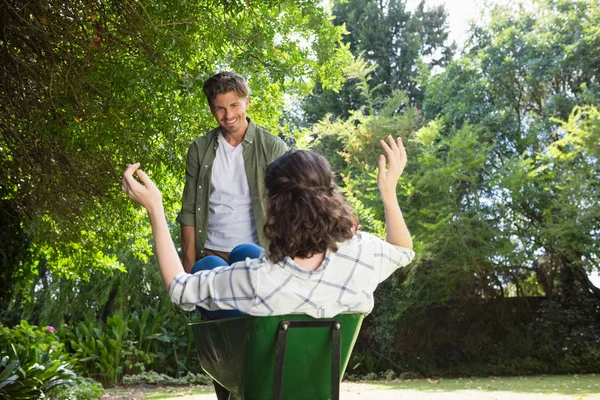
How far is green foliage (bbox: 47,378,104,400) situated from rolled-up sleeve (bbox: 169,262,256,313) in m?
5.80

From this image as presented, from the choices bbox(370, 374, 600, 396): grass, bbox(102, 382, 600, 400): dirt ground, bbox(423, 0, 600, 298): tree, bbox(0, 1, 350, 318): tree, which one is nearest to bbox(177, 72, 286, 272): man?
bbox(0, 1, 350, 318): tree

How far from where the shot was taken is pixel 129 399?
970cm

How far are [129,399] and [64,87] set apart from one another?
17.6 feet

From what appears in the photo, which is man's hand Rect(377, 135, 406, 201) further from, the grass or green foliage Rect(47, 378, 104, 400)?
the grass

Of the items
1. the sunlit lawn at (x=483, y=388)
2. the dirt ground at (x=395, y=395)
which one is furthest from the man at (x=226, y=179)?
the sunlit lawn at (x=483, y=388)

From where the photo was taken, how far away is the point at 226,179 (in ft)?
11.0

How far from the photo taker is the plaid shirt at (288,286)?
220 cm

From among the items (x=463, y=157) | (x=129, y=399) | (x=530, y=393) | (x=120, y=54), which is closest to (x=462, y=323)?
(x=463, y=157)

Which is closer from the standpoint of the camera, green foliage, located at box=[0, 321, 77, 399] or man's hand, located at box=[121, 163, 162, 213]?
man's hand, located at box=[121, 163, 162, 213]

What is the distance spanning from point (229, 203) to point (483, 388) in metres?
8.69

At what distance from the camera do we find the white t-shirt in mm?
3264

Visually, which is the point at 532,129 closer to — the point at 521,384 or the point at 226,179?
the point at 521,384

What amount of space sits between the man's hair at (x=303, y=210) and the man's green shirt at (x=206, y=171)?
973 millimetres

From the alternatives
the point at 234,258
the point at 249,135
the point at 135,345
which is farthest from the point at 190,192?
the point at 135,345
